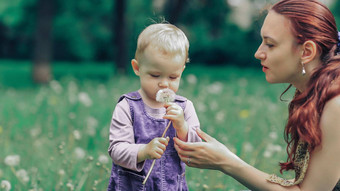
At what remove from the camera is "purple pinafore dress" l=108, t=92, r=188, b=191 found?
2.15 meters

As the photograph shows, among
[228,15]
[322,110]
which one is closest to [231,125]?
[322,110]

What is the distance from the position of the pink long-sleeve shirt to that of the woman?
160 mm

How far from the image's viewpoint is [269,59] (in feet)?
7.40

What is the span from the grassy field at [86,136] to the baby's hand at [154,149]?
2.53ft

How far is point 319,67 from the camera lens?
2178 millimetres

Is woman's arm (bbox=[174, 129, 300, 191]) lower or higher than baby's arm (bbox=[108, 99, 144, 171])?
lower

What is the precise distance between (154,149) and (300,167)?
813 millimetres

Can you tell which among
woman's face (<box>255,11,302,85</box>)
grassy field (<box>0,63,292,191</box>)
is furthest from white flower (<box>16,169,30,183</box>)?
woman's face (<box>255,11,302,85</box>)

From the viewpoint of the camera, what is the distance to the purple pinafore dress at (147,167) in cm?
215

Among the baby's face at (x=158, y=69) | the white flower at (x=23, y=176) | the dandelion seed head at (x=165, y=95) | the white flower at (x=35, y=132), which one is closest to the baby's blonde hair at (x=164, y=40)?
the baby's face at (x=158, y=69)

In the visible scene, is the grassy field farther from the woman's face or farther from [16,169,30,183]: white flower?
the woman's face

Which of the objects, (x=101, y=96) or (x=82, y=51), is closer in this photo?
(x=101, y=96)

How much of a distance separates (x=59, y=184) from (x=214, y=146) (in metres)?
1.08

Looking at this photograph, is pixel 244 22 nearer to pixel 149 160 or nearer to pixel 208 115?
pixel 208 115
